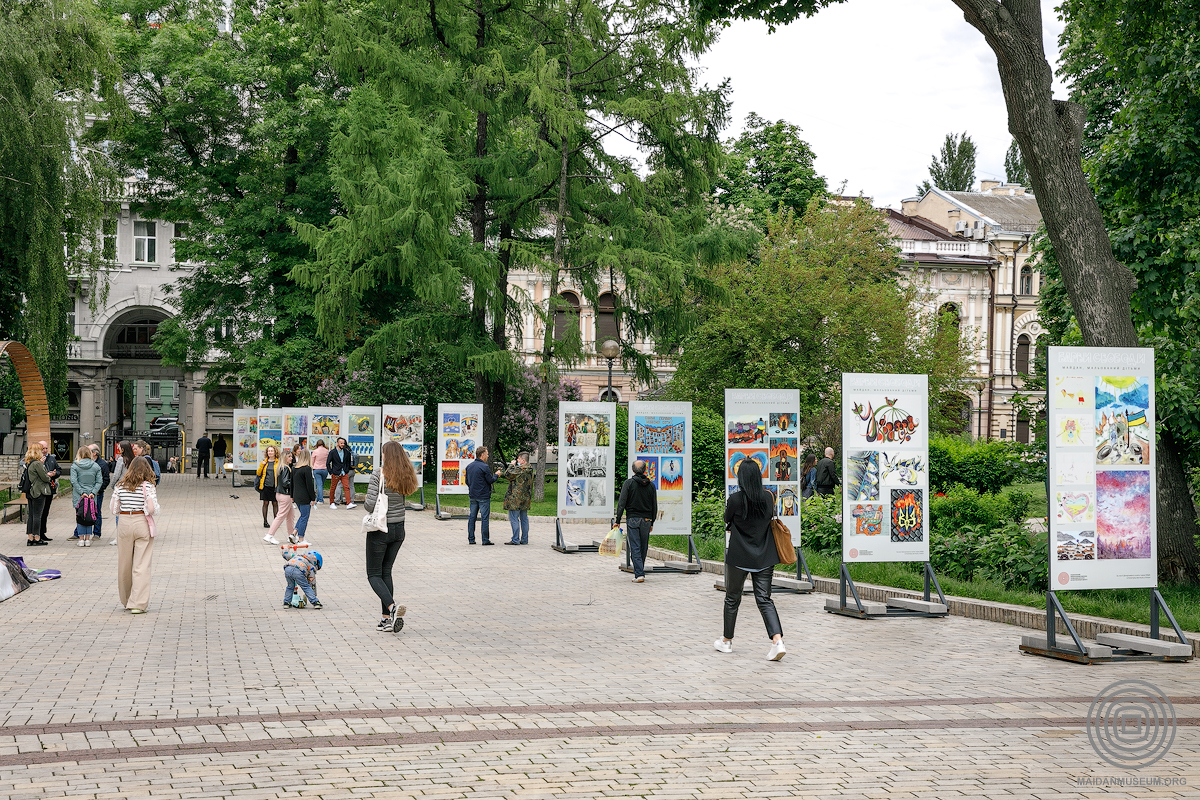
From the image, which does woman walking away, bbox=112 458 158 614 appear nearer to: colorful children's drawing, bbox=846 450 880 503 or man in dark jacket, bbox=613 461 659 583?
man in dark jacket, bbox=613 461 659 583

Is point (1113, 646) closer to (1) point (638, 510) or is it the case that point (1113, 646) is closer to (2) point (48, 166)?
(1) point (638, 510)

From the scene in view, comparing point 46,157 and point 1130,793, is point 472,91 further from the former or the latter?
point 1130,793

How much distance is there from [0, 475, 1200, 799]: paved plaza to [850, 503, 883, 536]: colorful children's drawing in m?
1.06

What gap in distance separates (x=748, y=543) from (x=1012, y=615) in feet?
12.4

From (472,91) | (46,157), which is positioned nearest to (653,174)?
(472,91)

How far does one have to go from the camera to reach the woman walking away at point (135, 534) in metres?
12.5

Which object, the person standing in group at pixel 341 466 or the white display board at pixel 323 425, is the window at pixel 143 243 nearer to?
the white display board at pixel 323 425

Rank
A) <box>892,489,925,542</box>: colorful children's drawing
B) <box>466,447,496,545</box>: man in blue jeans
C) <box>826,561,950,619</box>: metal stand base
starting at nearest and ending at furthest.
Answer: <box>826,561,950,619</box>: metal stand base < <box>892,489,925,542</box>: colorful children's drawing < <box>466,447,496,545</box>: man in blue jeans

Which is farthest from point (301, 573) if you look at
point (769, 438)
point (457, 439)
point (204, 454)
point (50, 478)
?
point (204, 454)

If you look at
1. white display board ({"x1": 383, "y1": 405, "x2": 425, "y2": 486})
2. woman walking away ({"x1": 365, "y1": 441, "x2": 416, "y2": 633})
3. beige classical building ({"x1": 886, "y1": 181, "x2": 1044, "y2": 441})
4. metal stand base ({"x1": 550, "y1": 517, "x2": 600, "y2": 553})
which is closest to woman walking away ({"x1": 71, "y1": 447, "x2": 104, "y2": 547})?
metal stand base ({"x1": 550, "y1": 517, "x2": 600, "y2": 553})

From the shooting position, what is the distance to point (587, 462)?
19703mm

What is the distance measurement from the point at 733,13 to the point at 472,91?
17.8m

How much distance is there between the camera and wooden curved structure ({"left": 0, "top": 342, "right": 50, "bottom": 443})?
84.6 feet

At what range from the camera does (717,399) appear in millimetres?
36594
